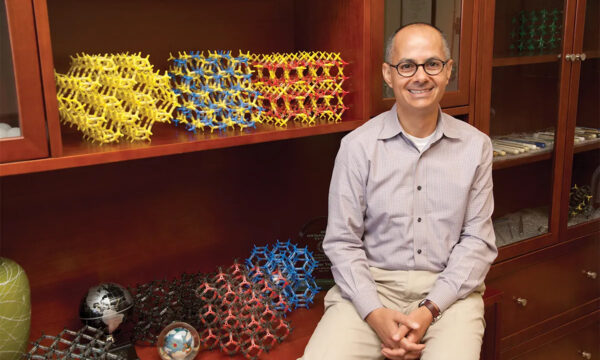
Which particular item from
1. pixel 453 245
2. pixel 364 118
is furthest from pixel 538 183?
pixel 364 118

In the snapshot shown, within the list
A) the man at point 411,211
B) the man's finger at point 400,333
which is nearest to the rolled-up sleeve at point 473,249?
the man at point 411,211

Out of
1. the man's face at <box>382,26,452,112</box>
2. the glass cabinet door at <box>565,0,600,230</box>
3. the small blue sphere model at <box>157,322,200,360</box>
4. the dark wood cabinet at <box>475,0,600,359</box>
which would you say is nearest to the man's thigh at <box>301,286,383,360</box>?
the small blue sphere model at <box>157,322,200,360</box>

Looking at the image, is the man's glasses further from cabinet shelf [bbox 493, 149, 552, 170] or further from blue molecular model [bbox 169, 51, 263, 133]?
cabinet shelf [bbox 493, 149, 552, 170]

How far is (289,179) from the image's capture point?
1.97 metres

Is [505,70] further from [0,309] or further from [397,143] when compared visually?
[0,309]

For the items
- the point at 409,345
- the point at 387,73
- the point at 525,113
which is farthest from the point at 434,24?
the point at 409,345

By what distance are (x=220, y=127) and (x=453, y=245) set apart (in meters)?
0.73

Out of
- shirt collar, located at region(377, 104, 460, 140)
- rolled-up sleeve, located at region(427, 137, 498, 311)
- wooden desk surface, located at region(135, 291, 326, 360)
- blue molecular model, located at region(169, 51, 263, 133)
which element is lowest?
wooden desk surface, located at region(135, 291, 326, 360)

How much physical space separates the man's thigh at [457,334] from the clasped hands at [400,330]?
28 millimetres

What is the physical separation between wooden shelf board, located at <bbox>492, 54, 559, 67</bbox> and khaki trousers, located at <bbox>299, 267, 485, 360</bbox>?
2.62 feet

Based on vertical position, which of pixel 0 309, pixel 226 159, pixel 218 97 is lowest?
pixel 0 309

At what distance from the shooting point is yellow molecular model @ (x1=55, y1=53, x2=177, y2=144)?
1.31 metres

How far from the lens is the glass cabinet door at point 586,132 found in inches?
81.5

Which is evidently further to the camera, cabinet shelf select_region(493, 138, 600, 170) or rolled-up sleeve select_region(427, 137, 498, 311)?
cabinet shelf select_region(493, 138, 600, 170)
